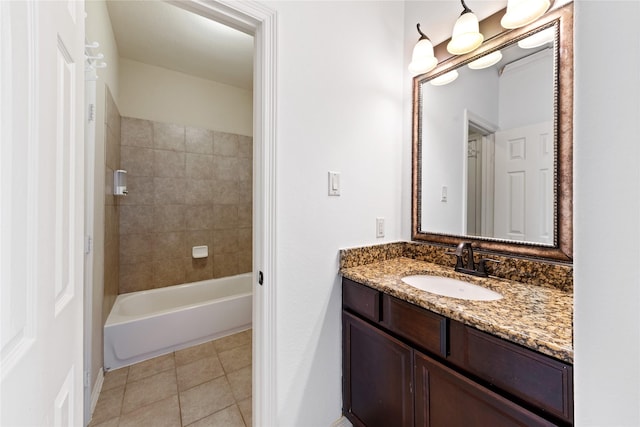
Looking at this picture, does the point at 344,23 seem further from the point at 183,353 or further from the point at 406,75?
the point at 183,353

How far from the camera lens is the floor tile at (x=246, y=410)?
1.49 meters

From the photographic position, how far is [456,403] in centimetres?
89

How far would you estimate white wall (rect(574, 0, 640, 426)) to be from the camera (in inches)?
12.3

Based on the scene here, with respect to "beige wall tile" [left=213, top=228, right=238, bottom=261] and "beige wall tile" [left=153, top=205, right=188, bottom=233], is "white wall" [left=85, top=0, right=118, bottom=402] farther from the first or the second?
"beige wall tile" [left=213, top=228, right=238, bottom=261]

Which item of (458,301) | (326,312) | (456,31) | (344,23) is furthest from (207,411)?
(456,31)

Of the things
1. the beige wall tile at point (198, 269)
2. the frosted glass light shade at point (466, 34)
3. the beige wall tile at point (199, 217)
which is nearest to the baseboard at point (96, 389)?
the beige wall tile at point (198, 269)

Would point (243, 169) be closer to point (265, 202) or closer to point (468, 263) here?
point (265, 202)

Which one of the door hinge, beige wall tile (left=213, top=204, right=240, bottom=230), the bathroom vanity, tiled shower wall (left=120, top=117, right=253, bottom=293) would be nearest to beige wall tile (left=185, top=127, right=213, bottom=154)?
tiled shower wall (left=120, top=117, right=253, bottom=293)

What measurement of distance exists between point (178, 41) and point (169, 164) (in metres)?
1.12

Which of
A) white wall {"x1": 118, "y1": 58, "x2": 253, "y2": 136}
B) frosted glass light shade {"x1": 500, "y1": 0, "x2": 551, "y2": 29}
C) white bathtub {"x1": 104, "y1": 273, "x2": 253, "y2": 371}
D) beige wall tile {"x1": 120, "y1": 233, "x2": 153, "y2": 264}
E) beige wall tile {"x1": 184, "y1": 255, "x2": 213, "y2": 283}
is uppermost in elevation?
white wall {"x1": 118, "y1": 58, "x2": 253, "y2": 136}

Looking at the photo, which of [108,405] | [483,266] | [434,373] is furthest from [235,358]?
[483,266]

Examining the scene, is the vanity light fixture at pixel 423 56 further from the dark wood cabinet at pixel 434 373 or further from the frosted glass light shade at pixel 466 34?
the dark wood cabinet at pixel 434 373

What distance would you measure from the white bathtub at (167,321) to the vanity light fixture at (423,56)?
230 cm

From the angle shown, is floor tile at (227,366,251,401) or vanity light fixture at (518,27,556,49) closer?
vanity light fixture at (518,27,556,49)
